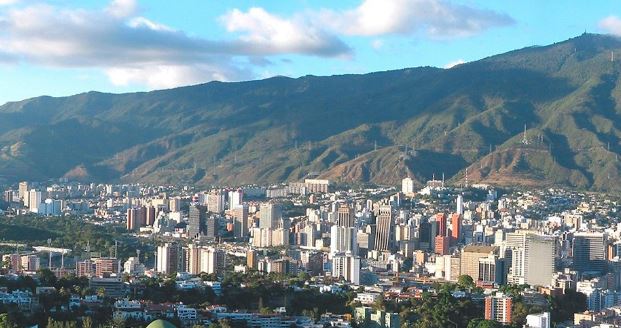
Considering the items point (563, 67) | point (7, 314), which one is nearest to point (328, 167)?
point (563, 67)

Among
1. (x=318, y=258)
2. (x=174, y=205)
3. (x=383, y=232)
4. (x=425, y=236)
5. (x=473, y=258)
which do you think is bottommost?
(x=318, y=258)

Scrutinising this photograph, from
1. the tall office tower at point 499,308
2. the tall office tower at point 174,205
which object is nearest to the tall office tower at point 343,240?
the tall office tower at point 174,205

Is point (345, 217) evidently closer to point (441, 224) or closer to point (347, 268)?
point (441, 224)

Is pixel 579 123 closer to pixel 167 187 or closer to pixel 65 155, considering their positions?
pixel 167 187

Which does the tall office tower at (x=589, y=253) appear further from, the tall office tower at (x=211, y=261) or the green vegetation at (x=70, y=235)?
the green vegetation at (x=70, y=235)

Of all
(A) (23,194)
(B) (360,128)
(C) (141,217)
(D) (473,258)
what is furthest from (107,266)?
(B) (360,128)

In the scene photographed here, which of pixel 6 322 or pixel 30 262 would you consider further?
pixel 30 262

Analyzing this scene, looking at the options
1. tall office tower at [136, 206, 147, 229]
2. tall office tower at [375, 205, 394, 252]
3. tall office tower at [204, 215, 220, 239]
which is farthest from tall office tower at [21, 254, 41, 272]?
tall office tower at [136, 206, 147, 229]
